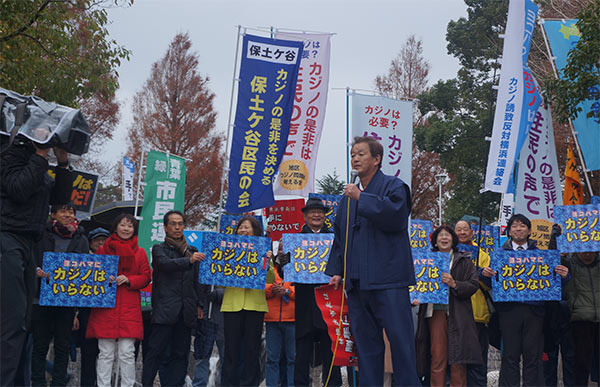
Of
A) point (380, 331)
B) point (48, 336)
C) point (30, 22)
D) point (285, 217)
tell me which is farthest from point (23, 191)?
point (30, 22)

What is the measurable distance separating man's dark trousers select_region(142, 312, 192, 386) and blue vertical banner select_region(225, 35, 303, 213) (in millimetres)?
1732

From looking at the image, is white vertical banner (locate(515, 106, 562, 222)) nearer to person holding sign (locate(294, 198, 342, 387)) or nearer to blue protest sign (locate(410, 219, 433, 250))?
blue protest sign (locate(410, 219, 433, 250))

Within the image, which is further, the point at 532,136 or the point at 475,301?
the point at 532,136

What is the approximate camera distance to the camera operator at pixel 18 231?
5.01 m

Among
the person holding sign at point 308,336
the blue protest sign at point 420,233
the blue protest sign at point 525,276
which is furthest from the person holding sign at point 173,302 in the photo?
the blue protest sign at point 525,276

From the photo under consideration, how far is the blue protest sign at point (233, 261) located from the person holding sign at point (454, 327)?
2017 millimetres

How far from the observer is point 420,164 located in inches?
1101

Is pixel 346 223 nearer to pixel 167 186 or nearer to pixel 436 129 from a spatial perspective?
pixel 167 186

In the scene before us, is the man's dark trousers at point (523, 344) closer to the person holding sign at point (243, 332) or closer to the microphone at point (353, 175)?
the person holding sign at point (243, 332)

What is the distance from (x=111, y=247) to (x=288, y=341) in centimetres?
241

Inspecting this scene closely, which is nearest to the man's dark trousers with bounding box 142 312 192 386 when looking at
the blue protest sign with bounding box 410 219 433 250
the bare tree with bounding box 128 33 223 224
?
the blue protest sign with bounding box 410 219 433 250

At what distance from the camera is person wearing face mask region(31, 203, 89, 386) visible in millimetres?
7211

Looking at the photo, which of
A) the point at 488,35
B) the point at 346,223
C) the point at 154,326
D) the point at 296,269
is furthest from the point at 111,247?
the point at 488,35

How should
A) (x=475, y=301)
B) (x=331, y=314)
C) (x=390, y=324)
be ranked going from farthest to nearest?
(x=475, y=301) → (x=331, y=314) → (x=390, y=324)
